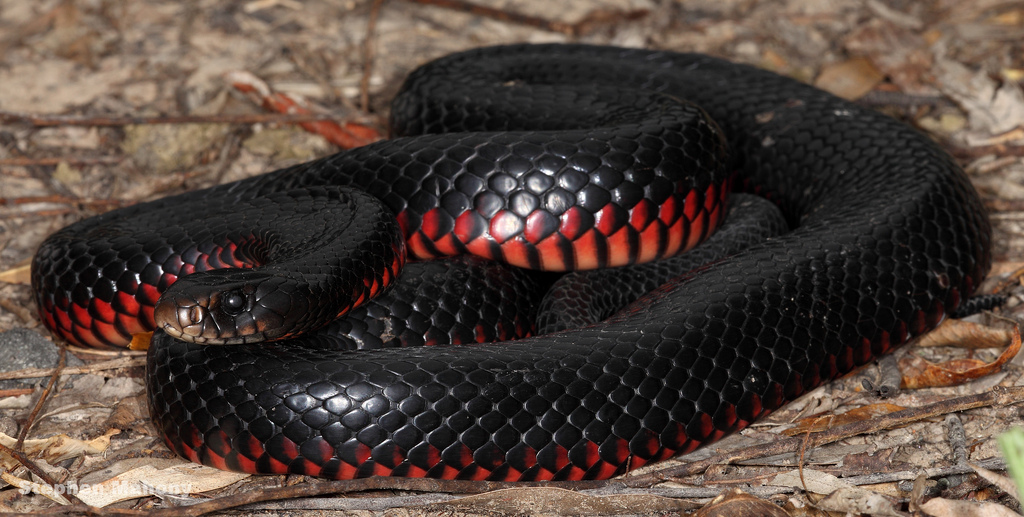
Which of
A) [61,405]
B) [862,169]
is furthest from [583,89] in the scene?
[61,405]

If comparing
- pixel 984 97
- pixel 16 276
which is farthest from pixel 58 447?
pixel 984 97

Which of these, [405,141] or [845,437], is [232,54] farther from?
[845,437]

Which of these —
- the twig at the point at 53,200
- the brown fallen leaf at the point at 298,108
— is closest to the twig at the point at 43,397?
the twig at the point at 53,200

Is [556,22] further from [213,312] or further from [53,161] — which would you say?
[213,312]

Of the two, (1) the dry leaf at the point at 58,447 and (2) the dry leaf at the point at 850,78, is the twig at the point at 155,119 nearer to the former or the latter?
(1) the dry leaf at the point at 58,447

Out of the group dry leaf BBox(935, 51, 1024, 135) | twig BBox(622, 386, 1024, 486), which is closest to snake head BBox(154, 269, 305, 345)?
twig BBox(622, 386, 1024, 486)

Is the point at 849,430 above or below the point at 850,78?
below
